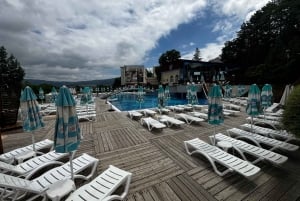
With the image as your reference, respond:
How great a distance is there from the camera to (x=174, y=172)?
3066 mm

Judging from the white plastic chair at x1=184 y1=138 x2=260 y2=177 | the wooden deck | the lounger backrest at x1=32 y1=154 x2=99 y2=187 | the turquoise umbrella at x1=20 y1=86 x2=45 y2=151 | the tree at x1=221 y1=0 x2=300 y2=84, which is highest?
the tree at x1=221 y1=0 x2=300 y2=84

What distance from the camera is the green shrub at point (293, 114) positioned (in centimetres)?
247

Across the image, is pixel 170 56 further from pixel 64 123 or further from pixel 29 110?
pixel 64 123

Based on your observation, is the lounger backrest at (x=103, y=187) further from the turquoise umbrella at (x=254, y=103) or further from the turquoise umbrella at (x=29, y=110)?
the turquoise umbrella at (x=254, y=103)

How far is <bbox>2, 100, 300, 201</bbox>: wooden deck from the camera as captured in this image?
96.5 inches

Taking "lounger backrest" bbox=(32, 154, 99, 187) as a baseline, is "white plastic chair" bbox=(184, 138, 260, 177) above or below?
above

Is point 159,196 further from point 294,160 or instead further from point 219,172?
point 294,160

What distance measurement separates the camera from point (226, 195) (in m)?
2.42

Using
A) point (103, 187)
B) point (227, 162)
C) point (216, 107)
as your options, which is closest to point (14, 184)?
point (103, 187)

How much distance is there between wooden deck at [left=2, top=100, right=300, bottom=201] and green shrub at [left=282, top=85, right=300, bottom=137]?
40.3 inches

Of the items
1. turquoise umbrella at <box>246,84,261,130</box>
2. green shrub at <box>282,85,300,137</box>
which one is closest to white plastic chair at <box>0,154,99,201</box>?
green shrub at <box>282,85,300,137</box>

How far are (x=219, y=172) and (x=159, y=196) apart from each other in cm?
134

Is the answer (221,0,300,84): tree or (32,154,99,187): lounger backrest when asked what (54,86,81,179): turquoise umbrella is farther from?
(221,0,300,84): tree

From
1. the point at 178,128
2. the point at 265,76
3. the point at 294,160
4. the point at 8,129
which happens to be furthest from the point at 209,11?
the point at 8,129
